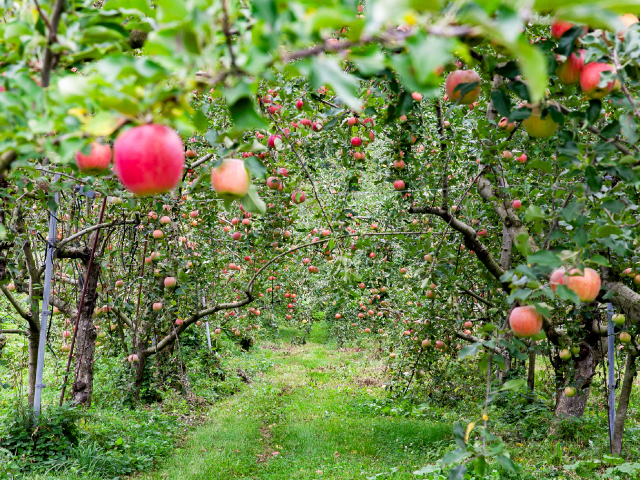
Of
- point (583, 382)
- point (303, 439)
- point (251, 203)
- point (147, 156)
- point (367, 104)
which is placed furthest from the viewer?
point (303, 439)

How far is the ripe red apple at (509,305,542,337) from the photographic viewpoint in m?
1.61

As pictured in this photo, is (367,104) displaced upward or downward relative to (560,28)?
upward

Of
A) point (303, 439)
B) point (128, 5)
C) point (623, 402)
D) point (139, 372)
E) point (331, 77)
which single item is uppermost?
point (128, 5)

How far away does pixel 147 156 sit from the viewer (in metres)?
0.90

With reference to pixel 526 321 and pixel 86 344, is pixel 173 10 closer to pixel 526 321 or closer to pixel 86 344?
pixel 526 321

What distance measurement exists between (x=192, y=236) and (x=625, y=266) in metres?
4.10

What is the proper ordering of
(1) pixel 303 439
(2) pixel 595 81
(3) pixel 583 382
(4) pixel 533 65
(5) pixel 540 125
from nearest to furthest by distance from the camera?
(4) pixel 533 65
(2) pixel 595 81
(5) pixel 540 125
(3) pixel 583 382
(1) pixel 303 439

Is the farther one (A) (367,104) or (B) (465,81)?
(A) (367,104)

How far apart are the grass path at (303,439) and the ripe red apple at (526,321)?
3100mm

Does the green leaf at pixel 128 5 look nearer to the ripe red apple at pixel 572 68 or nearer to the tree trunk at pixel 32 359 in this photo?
the ripe red apple at pixel 572 68

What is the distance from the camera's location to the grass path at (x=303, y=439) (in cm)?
486

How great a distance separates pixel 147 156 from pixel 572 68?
113 cm

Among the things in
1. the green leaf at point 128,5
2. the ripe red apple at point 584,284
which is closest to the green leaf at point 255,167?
the green leaf at point 128,5

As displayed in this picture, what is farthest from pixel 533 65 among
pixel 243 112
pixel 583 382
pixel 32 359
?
pixel 32 359
